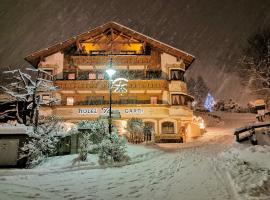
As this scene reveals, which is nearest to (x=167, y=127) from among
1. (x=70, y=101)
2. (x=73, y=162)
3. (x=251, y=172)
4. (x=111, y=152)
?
(x=70, y=101)

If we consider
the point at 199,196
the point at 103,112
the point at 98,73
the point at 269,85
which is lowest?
the point at 199,196

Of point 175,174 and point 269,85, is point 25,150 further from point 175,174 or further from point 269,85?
point 269,85

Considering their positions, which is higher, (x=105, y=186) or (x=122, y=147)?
(x=122, y=147)

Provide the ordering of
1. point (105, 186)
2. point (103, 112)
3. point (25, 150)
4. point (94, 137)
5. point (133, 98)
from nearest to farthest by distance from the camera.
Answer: point (105, 186)
point (25, 150)
point (94, 137)
point (103, 112)
point (133, 98)

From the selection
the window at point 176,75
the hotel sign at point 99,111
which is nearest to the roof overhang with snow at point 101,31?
the window at point 176,75

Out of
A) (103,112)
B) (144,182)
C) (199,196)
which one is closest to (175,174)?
(144,182)

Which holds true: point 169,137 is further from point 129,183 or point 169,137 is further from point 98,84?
point 129,183

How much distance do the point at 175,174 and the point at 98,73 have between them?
26541mm

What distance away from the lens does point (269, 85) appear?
31281 millimetres

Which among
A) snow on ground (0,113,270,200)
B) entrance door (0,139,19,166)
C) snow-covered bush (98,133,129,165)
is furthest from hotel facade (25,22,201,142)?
snow on ground (0,113,270,200)

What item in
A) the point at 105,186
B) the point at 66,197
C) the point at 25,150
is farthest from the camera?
the point at 25,150

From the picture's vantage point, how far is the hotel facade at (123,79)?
34625mm

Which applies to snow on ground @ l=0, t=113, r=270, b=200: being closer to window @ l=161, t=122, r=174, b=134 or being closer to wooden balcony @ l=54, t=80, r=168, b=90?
window @ l=161, t=122, r=174, b=134

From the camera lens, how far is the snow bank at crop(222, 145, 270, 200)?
9211mm
